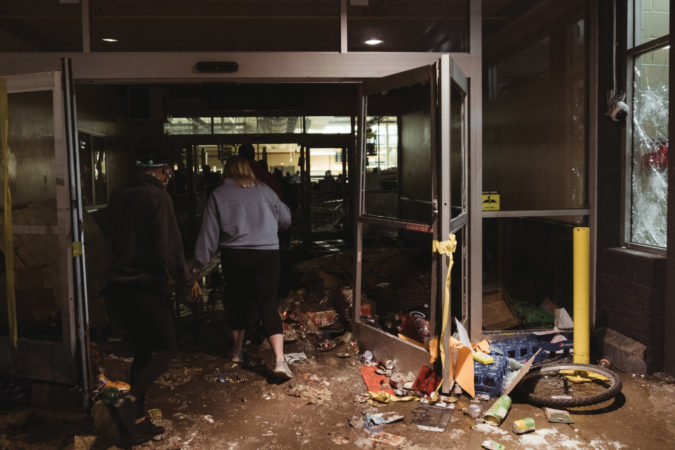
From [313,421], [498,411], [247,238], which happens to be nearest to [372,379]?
[313,421]

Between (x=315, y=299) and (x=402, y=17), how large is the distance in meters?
3.39

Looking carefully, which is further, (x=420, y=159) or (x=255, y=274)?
(x=420, y=159)

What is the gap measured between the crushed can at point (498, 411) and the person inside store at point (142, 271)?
2.15 meters

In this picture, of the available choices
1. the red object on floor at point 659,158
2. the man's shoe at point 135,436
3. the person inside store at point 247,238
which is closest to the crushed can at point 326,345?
the person inside store at point 247,238

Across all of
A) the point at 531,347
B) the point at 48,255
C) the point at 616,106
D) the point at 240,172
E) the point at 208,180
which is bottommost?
the point at 531,347

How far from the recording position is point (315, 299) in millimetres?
6727

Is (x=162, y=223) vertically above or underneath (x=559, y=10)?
underneath

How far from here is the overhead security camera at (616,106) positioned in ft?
15.3

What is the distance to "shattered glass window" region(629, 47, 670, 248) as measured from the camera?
449 cm

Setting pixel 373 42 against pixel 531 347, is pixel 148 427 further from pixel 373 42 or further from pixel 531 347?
pixel 373 42

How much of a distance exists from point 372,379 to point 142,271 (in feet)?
7.03

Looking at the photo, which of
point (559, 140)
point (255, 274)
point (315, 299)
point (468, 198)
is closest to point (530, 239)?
point (559, 140)

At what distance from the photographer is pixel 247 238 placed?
4332 mm

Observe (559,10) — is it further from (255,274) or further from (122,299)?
(122,299)
